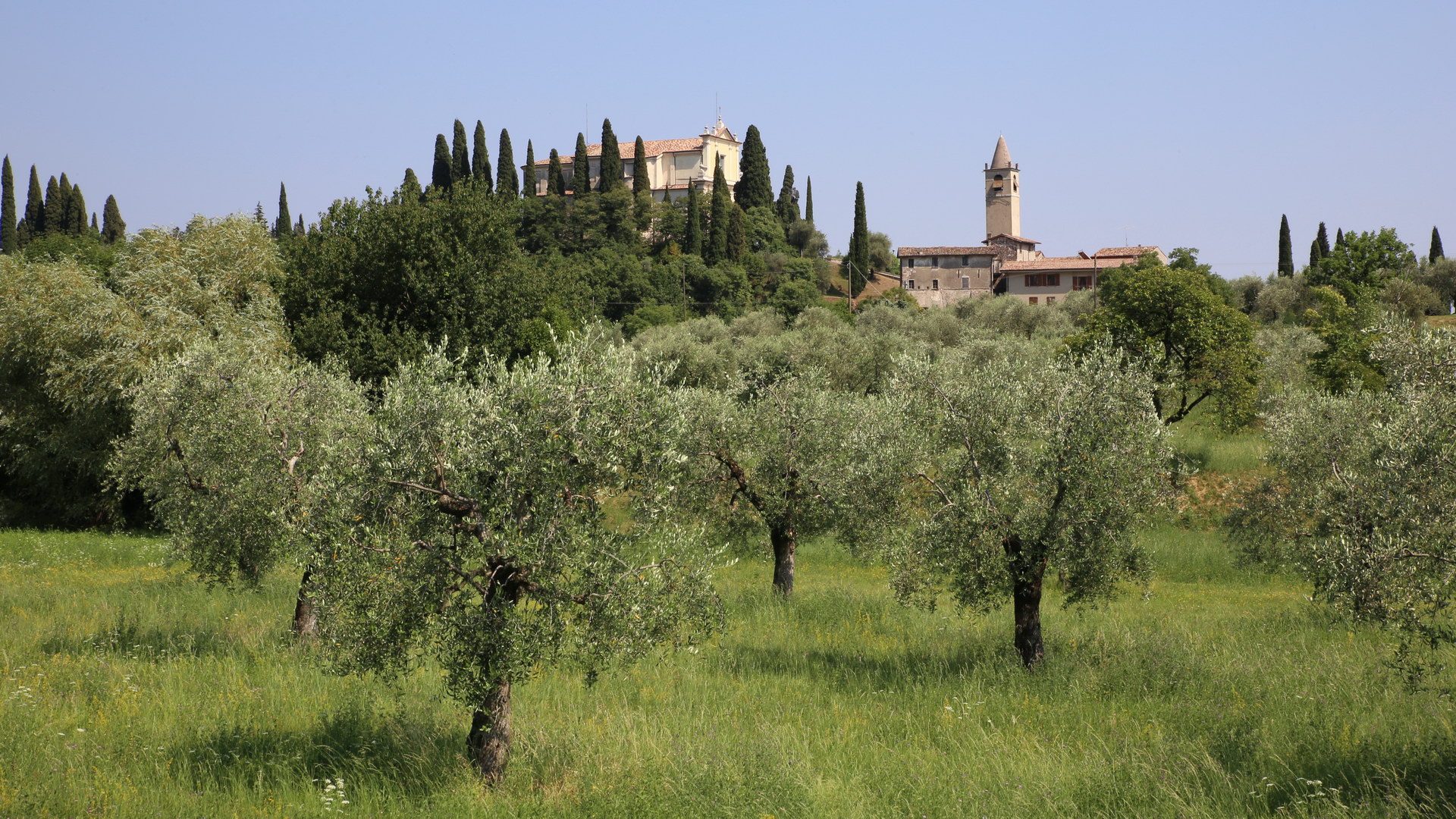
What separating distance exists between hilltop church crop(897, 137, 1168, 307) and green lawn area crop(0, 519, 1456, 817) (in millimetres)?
98367

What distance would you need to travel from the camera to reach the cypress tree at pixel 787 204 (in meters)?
161

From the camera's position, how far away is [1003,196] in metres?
167

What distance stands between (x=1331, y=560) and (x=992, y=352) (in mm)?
47460

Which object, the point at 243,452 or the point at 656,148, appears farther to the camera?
the point at 656,148

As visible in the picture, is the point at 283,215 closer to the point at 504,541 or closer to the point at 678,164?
the point at 678,164

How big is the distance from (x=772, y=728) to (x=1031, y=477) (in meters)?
6.24

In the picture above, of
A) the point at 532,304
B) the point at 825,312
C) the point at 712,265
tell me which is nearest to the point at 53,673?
the point at 532,304

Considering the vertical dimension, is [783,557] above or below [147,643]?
above

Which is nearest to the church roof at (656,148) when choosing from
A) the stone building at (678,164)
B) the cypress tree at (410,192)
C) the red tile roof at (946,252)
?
the stone building at (678,164)

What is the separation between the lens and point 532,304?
42406 mm

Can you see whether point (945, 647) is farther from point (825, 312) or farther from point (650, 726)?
point (825, 312)

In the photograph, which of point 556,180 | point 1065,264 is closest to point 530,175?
point 556,180

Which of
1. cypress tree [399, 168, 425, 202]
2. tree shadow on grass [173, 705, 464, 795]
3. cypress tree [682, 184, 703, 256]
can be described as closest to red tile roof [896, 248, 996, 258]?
cypress tree [682, 184, 703, 256]

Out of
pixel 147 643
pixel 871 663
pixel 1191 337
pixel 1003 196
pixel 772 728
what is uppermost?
pixel 1003 196
